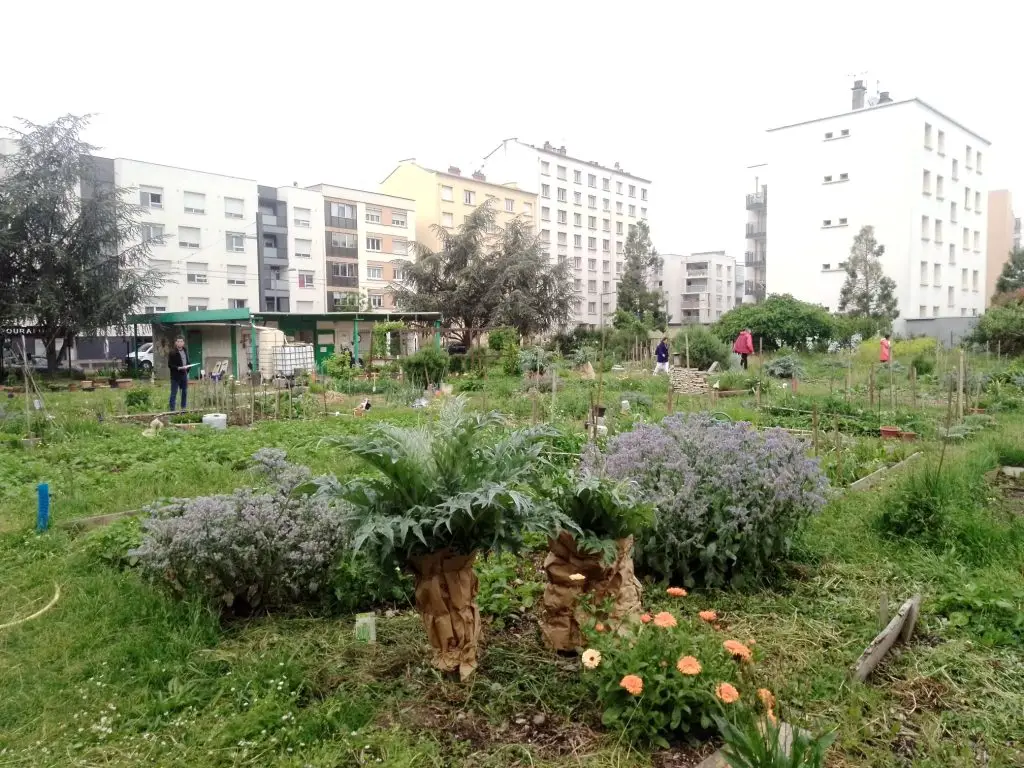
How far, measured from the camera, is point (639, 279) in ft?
177

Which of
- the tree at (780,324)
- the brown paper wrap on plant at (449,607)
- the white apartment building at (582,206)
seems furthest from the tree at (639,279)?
the brown paper wrap on plant at (449,607)

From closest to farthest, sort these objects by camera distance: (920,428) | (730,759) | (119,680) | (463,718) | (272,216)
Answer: (730,759) → (463,718) → (119,680) → (920,428) → (272,216)

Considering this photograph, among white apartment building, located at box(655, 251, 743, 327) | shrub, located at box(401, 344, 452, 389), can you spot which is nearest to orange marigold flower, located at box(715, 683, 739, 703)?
shrub, located at box(401, 344, 452, 389)

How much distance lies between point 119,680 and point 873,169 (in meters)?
45.6

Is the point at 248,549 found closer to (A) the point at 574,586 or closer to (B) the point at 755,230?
(A) the point at 574,586

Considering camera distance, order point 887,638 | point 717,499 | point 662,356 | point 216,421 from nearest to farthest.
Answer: point 887,638 < point 717,499 < point 216,421 < point 662,356

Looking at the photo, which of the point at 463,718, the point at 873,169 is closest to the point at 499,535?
the point at 463,718

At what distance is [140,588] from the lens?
3.88 meters

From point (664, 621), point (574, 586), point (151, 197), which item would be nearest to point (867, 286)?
point (574, 586)

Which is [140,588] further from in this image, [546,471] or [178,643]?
[546,471]

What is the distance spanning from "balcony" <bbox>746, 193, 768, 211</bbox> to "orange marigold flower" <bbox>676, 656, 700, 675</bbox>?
6102cm

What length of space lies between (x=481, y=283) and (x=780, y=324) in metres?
14.4

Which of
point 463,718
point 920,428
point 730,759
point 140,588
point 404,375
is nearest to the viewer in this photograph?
point 730,759

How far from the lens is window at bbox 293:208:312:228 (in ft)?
157
